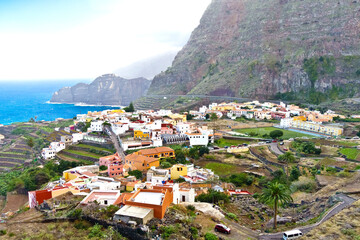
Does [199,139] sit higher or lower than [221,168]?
higher

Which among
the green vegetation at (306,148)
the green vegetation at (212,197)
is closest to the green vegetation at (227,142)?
the green vegetation at (306,148)

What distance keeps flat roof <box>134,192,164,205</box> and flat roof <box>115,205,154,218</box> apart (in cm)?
89

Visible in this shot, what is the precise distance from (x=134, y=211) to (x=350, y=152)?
108ft

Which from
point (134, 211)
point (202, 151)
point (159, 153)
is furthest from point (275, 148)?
point (134, 211)

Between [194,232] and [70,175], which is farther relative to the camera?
[70,175]

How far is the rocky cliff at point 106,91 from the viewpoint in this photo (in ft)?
602

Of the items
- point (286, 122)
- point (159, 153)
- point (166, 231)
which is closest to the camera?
point (166, 231)

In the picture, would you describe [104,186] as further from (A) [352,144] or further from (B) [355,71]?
(B) [355,71]

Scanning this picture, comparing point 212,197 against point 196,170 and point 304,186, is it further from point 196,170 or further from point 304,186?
point 304,186

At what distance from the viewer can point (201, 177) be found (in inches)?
1197

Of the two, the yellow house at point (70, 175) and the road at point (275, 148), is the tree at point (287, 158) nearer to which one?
the road at point (275, 148)

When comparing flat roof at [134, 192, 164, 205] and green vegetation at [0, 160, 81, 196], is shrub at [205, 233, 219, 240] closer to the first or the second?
flat roof at [134, 192, 164, 205]

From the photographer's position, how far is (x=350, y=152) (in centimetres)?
3759

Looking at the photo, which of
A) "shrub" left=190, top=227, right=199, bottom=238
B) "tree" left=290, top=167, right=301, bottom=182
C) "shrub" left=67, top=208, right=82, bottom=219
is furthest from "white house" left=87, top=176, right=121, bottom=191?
"tree" left=290, top=167, right=301, bottom=182
